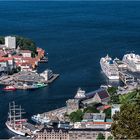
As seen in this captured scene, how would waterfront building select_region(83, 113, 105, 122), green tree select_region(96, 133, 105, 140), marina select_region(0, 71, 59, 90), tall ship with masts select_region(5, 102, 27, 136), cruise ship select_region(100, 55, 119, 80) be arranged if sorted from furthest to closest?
cruise ship select_region(100, 55, 119, 80) → marina select_region(0, 71, 59, 90) → waterfront building select_region(83, 113, 105, 122) → tall ship with masts select_region(5, 102, 27, 136) → green tree select_region(96, 133, 105, 140)

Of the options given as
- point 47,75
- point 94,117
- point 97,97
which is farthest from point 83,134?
point 47,75

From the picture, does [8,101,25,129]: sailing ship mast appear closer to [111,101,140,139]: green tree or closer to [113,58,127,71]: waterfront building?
[113,58,127,71]: waterfront building

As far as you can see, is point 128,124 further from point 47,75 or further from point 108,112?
point 47,75

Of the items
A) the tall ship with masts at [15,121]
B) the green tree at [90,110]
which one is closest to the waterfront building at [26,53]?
the tall ship with masts at [15,121]

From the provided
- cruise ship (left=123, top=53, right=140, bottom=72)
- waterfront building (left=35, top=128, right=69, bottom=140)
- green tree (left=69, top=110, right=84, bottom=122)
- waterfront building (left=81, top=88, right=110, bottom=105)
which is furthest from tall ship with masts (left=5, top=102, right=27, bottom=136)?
cruise ship (left=123, top=53, right=140, bottom=72)

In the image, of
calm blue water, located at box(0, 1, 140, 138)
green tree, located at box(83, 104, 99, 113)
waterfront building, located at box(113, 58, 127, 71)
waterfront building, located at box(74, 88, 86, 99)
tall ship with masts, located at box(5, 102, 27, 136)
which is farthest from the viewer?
waterfront building, located at box(113, 58, 127, 71)

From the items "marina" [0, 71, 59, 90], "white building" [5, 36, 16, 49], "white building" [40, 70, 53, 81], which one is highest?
"white building" [5, 36, 16, 49]

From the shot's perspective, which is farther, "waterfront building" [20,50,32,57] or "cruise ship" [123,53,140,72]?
"waterfront building" [20,50,32,57]
